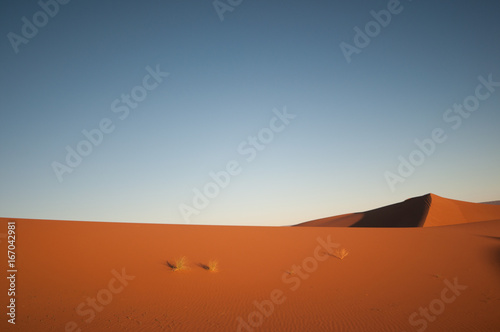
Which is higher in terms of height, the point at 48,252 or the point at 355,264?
the point at 48,252

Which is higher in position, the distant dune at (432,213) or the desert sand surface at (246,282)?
the distant dune at (432,213)

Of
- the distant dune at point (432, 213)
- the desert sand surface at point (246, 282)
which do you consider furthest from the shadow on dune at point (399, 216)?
the desert sand surface at point (246, 282)

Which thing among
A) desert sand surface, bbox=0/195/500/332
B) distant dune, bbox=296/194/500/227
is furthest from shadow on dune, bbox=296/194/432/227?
desert sand surface, bbox=0/195/500/332

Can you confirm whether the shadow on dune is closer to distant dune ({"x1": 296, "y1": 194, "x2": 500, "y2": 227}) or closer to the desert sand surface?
distant dune ({"x1": 296, "y1": 194, "x2": 500, "y2": 227})

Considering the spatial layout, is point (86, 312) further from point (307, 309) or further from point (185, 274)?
point (307, 309)

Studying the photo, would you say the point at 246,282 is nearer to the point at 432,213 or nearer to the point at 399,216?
the point at 432,213

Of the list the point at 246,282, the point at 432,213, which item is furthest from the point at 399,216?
the point at 246,282

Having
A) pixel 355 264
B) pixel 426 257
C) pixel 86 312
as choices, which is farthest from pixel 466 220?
pixel 86 312

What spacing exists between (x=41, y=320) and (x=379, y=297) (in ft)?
33.5

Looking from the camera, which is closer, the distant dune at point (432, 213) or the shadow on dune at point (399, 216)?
the distant dune at point (432, 213)

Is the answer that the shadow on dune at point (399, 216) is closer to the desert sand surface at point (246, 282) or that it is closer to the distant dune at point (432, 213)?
the distant dune at point (432, 213)

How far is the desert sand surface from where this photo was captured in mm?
7293

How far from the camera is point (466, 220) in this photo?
41688 millimetres

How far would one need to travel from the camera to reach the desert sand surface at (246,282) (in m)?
7.29
